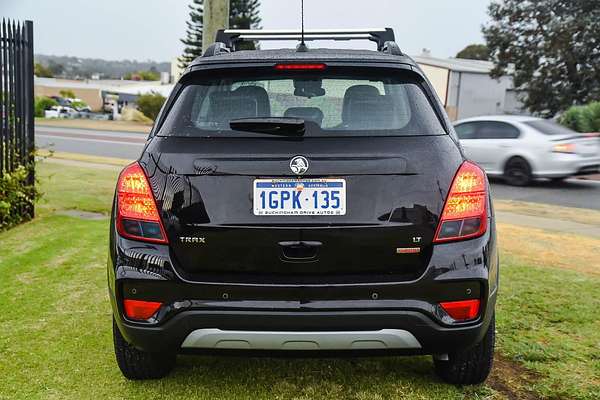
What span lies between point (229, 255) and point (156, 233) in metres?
0.33

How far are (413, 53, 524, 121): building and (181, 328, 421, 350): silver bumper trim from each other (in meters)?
52.1

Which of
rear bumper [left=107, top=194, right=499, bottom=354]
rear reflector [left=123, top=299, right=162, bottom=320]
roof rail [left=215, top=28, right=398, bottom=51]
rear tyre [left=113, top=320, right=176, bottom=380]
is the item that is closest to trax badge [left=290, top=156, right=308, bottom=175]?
rear bumper [left=107, top=194, right=499, bottom=354]

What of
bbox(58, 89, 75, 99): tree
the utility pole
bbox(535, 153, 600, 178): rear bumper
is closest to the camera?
the utility pole

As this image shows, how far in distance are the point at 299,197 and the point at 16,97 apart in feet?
18.3

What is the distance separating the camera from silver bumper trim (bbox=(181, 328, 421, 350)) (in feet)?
9.05

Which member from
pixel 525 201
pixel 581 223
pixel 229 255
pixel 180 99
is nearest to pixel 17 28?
pixel 180 99

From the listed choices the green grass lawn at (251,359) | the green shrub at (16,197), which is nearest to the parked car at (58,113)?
the green shrub at (16,197)

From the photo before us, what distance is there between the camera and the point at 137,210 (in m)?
2.87

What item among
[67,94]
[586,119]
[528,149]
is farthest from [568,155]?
[67,94]

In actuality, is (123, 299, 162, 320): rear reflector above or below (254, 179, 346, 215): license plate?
below

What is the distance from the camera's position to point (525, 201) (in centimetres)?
1153

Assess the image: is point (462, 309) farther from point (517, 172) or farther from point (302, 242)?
point (517, 172)

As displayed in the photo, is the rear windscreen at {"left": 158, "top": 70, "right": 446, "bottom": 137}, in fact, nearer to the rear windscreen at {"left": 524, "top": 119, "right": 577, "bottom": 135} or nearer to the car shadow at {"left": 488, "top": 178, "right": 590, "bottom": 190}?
the car shadow at {"left": 488, "top": 178, "right": 590, "bottom": 190}

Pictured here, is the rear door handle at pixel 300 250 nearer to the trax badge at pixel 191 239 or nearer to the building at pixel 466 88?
the trax badge at pixel 191 239
